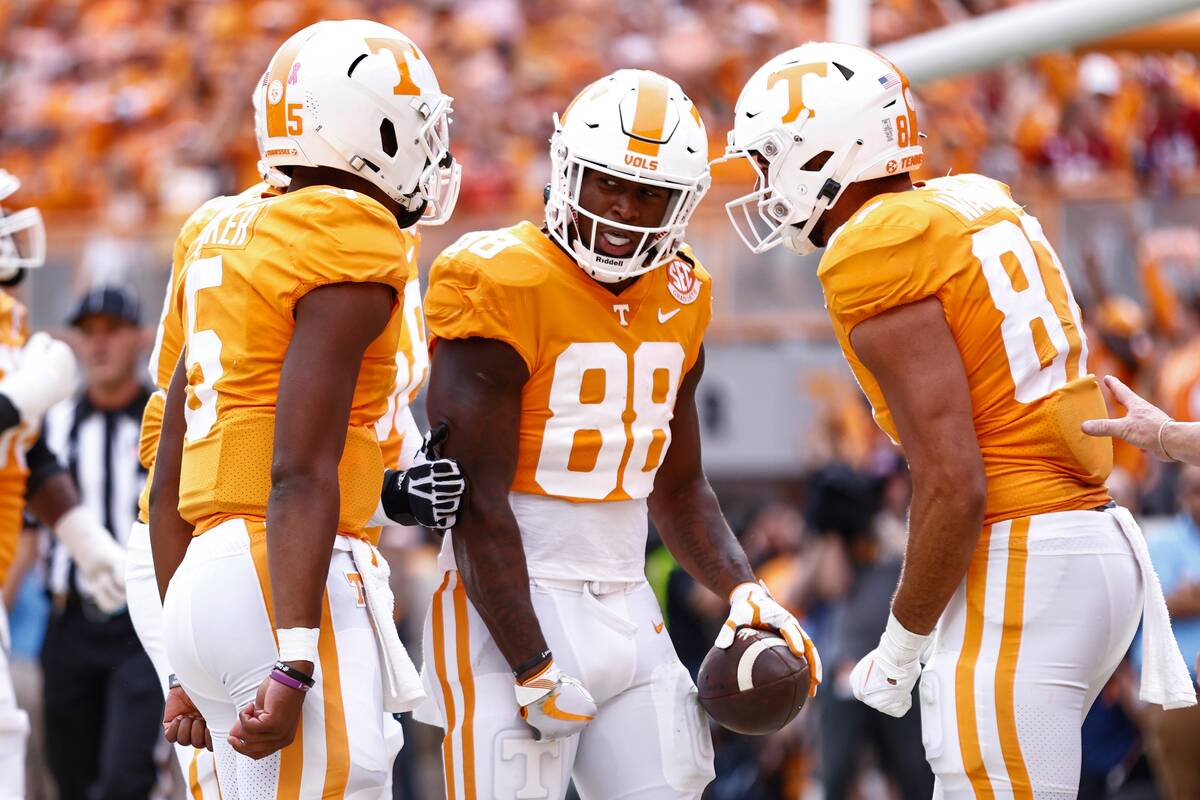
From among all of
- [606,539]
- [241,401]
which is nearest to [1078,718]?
[606,539]

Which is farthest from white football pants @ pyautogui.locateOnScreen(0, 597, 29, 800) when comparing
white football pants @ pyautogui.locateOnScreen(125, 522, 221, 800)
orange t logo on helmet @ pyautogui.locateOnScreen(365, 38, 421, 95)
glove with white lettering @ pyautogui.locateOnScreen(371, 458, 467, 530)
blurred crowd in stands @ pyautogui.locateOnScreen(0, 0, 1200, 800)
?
blurred crowd in stands @ pyautogui.locateOnScreen(0, 0, 1200, 800)

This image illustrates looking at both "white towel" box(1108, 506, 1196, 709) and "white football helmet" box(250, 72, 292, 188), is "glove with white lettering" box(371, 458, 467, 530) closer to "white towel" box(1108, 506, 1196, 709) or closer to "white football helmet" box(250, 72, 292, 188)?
"white football helmet" box(250, 72, 292, 188)

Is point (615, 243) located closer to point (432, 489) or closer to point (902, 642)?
point (432, 489)

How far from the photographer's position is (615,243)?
3545 mm

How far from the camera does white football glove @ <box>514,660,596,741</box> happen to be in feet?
11.1

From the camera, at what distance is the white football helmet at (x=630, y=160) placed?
11.6ft

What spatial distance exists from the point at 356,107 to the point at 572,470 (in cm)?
86

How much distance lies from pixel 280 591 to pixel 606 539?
0.85 metres

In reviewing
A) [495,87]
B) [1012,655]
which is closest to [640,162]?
[1012,655]

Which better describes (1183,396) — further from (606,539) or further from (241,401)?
(241,401)

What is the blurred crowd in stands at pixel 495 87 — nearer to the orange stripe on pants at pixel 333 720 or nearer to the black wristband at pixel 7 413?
the black wristband at pixel 7 413

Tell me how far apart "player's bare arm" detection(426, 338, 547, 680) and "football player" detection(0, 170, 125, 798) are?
4.57ft

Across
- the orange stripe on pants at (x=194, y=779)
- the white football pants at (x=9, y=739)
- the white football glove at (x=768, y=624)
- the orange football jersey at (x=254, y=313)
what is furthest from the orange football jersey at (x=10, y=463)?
the white football glove at (x=768, y=624)

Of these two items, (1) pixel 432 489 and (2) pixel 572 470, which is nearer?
(1) pixel 432 489
